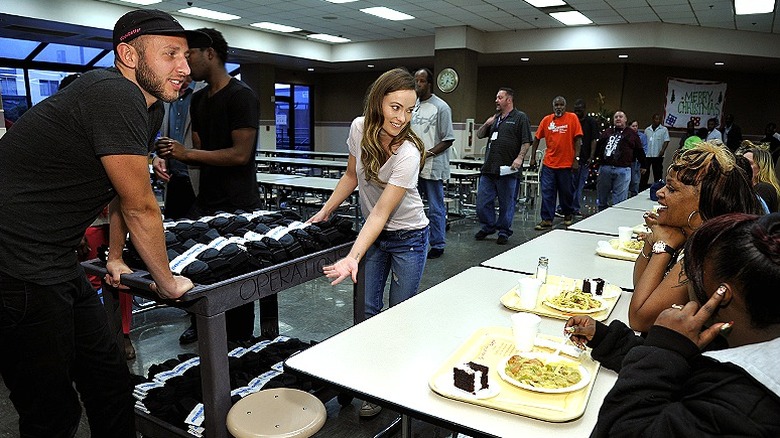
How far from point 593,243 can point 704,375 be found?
189 cm

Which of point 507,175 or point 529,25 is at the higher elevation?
point 529,25

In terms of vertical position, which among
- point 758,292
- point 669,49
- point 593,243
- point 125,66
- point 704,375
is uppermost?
point 669,49

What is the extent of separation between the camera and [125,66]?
4.92 feet

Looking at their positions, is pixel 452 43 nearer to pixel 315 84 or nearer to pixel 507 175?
pixel 507 175

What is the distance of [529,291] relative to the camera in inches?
65.0

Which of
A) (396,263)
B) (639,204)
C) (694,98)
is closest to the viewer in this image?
(396,263)

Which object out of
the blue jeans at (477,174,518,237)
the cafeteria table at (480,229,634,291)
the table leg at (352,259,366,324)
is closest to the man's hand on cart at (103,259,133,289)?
the table leg at (352,259,366,324)

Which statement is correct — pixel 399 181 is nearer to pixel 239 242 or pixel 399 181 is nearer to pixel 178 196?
pixel 239 242

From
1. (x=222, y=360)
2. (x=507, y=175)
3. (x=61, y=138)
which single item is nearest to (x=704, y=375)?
(x=222, y=360)

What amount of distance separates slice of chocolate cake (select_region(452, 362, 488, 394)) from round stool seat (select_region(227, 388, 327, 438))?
1.78ft

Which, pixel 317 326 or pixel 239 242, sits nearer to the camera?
pixel 239 242

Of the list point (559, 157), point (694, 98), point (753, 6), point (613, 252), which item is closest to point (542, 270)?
point (613, 252)

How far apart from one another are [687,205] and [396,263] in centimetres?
112

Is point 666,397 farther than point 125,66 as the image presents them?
No
